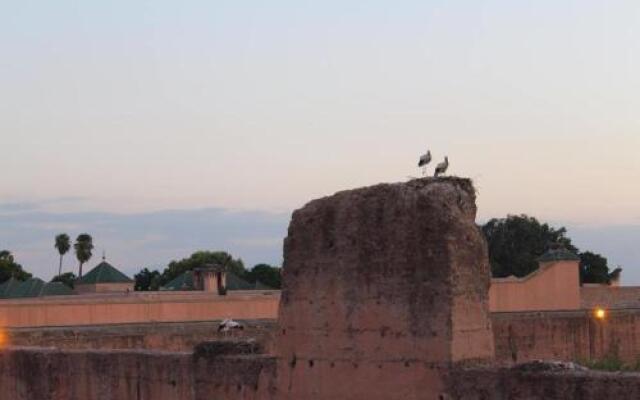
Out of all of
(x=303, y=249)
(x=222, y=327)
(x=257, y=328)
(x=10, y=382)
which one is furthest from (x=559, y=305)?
(x=303, y=249)

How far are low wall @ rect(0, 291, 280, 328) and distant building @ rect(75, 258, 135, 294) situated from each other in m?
29.5

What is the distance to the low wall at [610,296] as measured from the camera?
3064 centimetres

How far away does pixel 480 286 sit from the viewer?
31.0ft

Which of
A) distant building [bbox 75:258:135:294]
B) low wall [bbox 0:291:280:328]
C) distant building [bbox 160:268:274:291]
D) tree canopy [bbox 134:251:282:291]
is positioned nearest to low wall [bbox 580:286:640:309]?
low wall [bbox 0:291:280:328]

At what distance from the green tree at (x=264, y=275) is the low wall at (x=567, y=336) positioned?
59.0 meters

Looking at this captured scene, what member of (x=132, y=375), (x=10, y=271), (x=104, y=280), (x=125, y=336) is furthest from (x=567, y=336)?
(x=10, y=271)

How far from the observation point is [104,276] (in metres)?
54.6

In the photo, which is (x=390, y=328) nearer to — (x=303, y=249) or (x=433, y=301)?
(x=433, y=301)

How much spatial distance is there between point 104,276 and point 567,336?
36.5m

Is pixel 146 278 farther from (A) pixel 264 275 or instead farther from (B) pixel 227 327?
(B) pixel 227 327

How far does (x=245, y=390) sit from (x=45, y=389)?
448 centimetres

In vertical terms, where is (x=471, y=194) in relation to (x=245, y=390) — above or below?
above

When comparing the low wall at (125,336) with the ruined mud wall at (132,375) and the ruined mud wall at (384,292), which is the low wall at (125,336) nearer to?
the ruined mud wall at (132,375)

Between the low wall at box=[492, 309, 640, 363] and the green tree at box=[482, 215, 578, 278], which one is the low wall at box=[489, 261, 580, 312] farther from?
the green tree at box=[482, 215, 578, 278]
